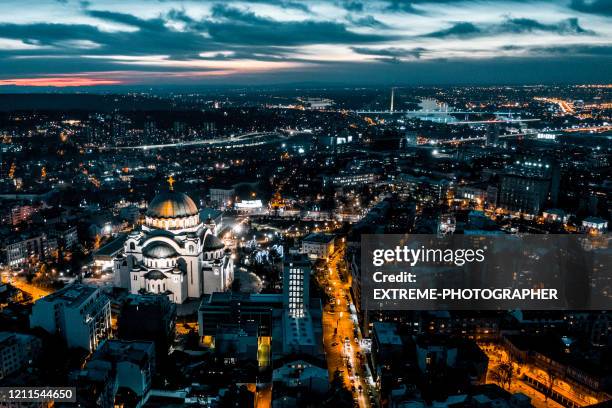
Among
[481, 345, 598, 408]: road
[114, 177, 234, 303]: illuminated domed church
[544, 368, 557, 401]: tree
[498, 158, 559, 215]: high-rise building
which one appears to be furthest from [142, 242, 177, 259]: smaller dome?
[498, 158, 559, 215]: high-rise building

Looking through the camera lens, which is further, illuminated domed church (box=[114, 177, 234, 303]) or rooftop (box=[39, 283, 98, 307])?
illuminated domed church (box=[114, 177, 234, 303])

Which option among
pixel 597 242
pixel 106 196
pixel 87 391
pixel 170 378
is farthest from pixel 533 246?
pixel 106 196

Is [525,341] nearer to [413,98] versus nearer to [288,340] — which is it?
Answer: [288,340]

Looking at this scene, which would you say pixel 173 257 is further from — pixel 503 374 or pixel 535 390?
pixel 535 390

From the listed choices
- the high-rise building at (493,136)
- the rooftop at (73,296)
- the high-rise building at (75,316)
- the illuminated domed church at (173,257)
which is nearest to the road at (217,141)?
the high-rise building at (493,136)

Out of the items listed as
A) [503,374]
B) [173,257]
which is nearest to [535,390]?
[503,374]

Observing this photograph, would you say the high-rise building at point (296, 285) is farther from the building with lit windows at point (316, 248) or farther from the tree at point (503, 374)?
the building with lit windows at point (316, 248)

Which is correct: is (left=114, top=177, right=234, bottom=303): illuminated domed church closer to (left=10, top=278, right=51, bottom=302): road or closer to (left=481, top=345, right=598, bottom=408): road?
(left=10, top=278, right=51, bottom=302): road
